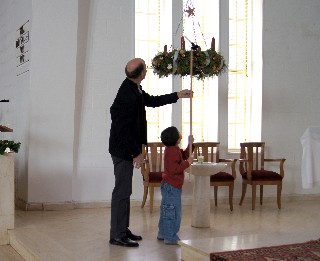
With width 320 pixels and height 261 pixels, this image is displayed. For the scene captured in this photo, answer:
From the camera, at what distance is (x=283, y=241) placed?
5176 millimetres

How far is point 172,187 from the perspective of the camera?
5.78m

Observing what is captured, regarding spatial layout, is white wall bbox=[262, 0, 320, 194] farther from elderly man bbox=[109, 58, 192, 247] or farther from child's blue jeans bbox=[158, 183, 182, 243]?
elderly man bbox=[109, 58, 192, 247]

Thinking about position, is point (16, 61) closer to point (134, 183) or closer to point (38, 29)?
point (38, 29)

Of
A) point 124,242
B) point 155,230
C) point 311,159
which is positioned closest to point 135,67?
point 124,242

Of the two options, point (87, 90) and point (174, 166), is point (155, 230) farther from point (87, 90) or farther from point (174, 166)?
point (87, 90)

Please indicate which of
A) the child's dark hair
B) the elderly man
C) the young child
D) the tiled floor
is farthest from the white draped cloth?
the elderly man

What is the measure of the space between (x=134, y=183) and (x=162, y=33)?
2.44 metres

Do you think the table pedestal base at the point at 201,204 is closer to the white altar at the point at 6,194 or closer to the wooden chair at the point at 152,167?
the wooden chair at the point at 152,167

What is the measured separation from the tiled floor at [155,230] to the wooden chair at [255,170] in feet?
1.14

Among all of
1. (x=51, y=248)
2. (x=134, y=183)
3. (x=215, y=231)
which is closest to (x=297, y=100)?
(x=134, y=183)

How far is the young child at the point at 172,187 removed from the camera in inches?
225

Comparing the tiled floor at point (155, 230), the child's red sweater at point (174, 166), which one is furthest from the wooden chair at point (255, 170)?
the child's red sweater at point (174, 166)

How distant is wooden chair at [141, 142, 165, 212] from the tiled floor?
0.35 metres

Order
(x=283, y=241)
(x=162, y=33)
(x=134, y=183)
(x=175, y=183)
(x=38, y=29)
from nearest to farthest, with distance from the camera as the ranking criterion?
(x=283, y=241), (x=175, y=183), (x=38, y=29), (x=134, y=183), (x=162, y=33)
